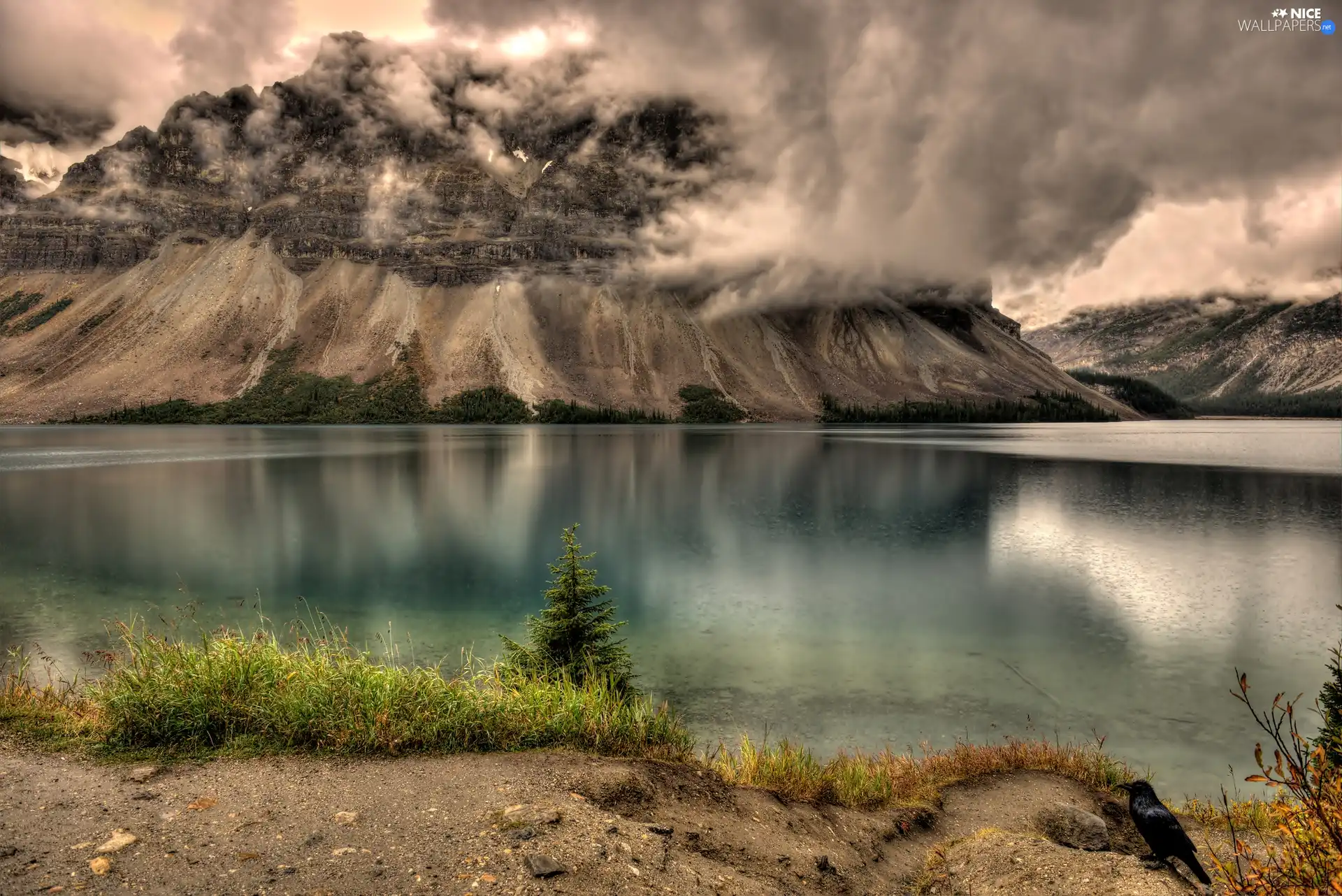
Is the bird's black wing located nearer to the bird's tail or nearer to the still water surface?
the bird's tail

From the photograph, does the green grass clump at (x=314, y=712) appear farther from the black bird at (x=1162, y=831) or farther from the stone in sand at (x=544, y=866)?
the black bird at (x=1162, y=831)

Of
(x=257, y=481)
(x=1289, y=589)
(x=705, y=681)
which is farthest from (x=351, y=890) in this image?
(x=257, y=481)

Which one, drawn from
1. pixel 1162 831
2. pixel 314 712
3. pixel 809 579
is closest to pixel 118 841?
pixel 314 712

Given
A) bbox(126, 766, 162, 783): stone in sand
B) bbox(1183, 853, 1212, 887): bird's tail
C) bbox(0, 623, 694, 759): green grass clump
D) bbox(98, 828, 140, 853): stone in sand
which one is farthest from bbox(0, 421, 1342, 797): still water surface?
bbox(98, 828, 140, 853): stone in sand

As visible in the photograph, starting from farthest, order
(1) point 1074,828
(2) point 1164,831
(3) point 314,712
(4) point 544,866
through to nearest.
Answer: (1) point 1074,828
(3) point 314,712
(2) point 1164,831
(4) point 544,866

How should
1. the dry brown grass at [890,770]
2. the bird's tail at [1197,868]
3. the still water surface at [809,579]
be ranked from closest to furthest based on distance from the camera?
1. the bird's tail at [1197,868]
2. the dry brown grass at [890,770]
3. the still water surface at [809,579]

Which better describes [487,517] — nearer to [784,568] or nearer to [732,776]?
[784,568]

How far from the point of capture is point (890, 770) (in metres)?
13.4

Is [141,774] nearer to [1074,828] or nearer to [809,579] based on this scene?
[1074,828]

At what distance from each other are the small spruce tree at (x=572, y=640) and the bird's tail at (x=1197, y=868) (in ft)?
34.1

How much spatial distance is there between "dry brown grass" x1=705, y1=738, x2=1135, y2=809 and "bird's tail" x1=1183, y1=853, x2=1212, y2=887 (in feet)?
13.8

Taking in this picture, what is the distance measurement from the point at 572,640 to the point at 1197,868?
Answer: 39.6ft

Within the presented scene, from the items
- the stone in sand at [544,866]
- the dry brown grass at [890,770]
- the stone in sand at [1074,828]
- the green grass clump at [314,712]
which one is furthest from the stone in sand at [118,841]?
the stone in sand at [1074,828]

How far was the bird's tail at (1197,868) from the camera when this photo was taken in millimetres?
7742
